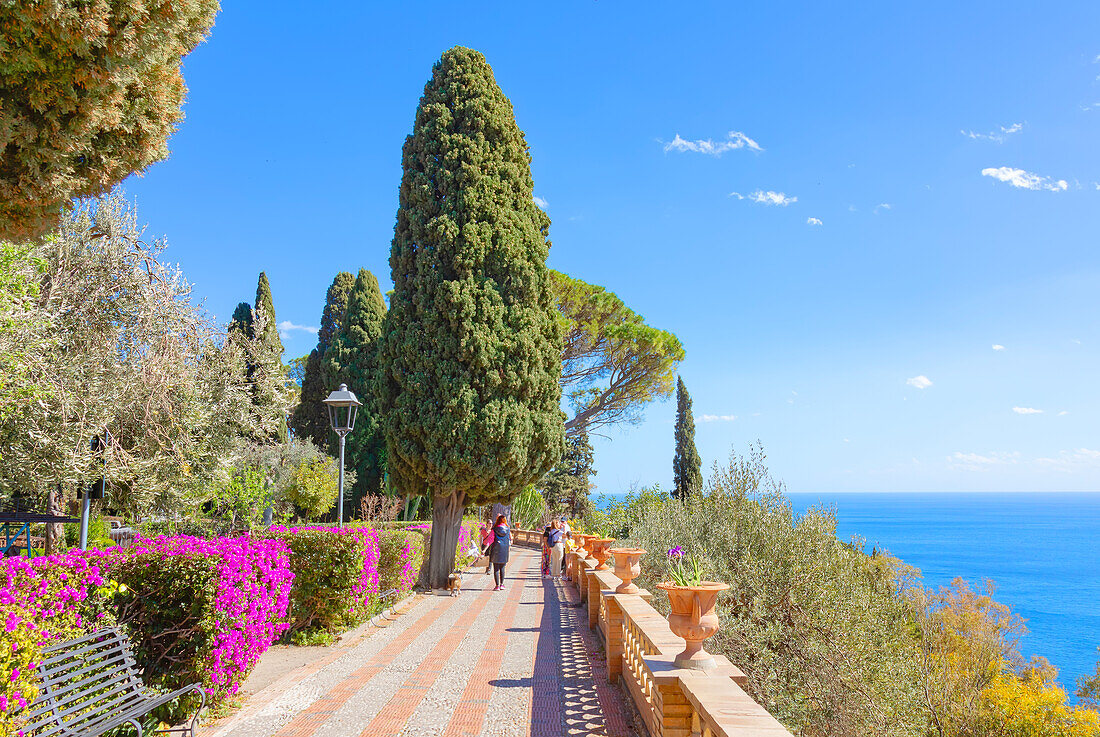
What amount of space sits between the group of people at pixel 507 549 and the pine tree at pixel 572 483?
43.6 ft

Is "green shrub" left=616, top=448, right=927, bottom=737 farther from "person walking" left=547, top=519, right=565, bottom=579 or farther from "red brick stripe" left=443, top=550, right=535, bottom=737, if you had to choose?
"person walking" left=547, top=519, right=565, bottom=579

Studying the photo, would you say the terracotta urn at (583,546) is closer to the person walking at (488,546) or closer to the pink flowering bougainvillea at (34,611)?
the person walking at (488,546)

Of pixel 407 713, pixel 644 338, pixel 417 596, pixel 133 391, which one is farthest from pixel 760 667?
pixel 644 338

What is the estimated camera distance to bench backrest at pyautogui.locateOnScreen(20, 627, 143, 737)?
320 cm

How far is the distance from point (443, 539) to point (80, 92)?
1115 centimetres

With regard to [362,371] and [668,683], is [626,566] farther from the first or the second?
[362,371]

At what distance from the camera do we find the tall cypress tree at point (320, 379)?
26000 mm

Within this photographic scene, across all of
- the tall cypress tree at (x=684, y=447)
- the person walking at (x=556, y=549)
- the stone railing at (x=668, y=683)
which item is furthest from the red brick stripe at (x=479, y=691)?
the tall cypress tree at (x=684, y=447)

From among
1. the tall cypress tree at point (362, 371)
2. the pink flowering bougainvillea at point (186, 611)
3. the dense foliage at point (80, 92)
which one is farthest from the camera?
the tall cypress tree at point (362, 371)

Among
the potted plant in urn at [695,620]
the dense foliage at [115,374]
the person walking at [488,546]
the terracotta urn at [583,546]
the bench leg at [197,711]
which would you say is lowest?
the person walking at [488,546]

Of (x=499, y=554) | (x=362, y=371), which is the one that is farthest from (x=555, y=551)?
(x=362, y=371)

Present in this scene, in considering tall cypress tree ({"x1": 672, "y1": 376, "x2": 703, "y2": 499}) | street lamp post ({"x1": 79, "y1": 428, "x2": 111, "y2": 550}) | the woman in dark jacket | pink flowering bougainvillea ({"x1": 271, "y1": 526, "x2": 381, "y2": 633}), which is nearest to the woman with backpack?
the woman in dark jacket

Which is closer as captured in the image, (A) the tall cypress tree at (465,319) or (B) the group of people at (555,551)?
(A) the tall cypress tree at (465,319)

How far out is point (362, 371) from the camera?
80.3 feet
